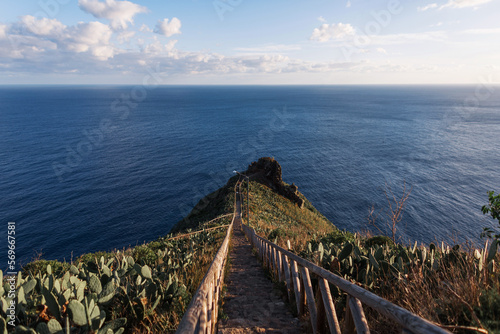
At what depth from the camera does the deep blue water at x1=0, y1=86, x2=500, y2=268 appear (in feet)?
157

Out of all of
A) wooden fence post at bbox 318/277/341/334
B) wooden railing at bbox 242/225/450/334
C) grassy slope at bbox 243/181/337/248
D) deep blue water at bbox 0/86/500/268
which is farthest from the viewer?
deep blue water at bbox 0/86/500/268

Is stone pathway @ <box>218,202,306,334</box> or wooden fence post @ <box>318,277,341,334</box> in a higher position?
wooden fence post @ <box>318,277,341,334</box>

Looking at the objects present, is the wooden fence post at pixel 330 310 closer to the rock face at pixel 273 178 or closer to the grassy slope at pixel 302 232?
the grassy slope at pixel 302 232

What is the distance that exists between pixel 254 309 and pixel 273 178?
48.6 metres

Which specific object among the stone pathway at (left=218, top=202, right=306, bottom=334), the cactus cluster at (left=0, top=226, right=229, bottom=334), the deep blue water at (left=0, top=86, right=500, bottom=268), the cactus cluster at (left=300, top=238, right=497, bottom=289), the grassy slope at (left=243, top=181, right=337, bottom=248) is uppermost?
the cactus cluster at (left=0, top=226, right=229, bottom=334)

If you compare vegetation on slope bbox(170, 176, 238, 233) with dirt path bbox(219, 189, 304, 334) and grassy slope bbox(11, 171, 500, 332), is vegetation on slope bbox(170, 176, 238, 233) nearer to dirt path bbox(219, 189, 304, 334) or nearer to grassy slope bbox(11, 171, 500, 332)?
grassy slope bbox(11, 171, 500, 332)

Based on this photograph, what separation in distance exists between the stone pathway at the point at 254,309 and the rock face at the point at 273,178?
4363cm

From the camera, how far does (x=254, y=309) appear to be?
5727 mm

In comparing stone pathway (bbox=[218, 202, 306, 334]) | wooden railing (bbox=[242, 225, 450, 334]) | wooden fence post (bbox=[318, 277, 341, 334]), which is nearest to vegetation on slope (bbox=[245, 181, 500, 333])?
wooden railing (bbox=[242, 225, 450, 334])

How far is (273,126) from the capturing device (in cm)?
13488

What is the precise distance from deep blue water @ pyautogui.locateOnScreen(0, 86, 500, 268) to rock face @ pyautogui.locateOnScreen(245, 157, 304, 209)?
8.89m

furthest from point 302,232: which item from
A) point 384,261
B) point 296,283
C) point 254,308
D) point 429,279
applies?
point 429,279

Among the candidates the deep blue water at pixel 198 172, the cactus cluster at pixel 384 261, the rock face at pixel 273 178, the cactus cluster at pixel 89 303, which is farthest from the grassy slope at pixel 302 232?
the deep blue water at pixel 198 172

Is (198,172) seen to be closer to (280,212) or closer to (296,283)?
(280,212)
